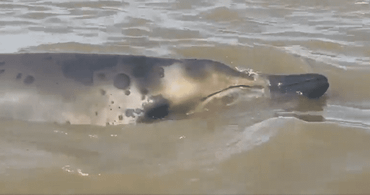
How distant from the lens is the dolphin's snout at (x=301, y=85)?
3314 mm

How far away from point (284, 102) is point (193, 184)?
55.8 inches

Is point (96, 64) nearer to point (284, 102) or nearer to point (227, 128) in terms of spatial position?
point (227, 128)

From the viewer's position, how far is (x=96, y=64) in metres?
3.06

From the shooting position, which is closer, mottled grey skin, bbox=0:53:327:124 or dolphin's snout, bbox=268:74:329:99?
mottled grey skin, bbox=0:53:327:124

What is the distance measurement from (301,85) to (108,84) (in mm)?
1501

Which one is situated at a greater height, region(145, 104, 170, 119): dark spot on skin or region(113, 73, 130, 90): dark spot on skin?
region(113, 73, 130, 90): dark spot on skin

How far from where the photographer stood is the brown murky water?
2055 mm

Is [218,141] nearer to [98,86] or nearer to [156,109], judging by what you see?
[156,109]

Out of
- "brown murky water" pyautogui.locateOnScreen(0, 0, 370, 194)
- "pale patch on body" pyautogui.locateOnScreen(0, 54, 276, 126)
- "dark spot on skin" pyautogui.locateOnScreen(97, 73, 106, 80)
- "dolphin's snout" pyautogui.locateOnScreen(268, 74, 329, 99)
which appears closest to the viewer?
"brown murky water" pyautogui.locateOnScreen(0, 0, 370, 194)

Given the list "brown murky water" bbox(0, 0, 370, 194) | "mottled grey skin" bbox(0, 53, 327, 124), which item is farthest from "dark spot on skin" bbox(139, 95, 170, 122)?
"brown murky water" bbox(0, 0, 370, 194)

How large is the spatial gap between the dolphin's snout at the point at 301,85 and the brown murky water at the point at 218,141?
9cm

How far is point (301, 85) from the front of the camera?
3.34m

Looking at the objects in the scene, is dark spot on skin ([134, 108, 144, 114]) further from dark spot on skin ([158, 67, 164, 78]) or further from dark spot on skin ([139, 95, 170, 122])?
dark spot on skin ([158, 67, 164, 78])

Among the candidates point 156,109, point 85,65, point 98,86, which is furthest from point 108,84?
point 156,109
